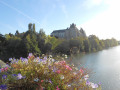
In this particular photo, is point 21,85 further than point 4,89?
Yes

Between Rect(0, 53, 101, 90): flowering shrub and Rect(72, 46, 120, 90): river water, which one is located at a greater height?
Rect(0, 53, 101, 90): flowering shrub

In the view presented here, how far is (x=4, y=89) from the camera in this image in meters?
1.07

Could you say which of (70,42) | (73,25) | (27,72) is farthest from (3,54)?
(73,25)

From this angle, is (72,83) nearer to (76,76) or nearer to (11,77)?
(76,76)

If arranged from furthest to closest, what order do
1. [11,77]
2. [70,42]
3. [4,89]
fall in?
[70,42]
[11,77]
[4,89]

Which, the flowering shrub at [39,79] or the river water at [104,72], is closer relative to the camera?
the flowering shrub at [39,79]

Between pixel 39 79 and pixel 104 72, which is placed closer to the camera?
pixel 39 79

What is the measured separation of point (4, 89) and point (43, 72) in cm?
46

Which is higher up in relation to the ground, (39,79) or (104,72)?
(39,79)

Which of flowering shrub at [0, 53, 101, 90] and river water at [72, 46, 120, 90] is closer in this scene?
flowering shrub at [0, 53, 101, 90]

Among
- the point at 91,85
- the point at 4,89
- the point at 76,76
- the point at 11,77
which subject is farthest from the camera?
the point at 76,76

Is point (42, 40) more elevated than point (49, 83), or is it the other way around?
point (42, 40)

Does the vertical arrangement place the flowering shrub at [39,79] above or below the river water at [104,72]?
above

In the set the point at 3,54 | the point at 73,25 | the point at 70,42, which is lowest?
the point at 3,54
